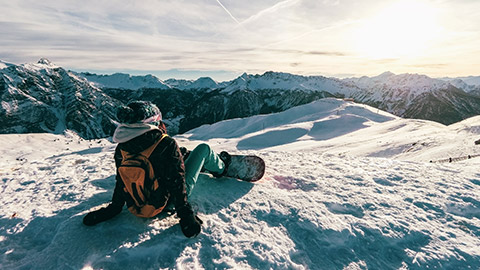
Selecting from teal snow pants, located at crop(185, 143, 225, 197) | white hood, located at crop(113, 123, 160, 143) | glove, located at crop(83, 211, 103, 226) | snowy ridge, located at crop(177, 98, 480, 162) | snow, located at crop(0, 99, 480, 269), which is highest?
white hood, located at crop(113, 123, 160, 143)

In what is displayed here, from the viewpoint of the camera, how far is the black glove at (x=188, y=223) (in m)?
3.20

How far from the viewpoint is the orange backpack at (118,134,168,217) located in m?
3.16

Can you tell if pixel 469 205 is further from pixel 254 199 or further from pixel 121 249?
pixel 121 249

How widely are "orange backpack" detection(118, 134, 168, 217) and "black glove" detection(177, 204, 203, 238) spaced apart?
0.41 meters

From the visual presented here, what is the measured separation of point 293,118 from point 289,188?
43458mm

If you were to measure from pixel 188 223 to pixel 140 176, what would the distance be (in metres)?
0.90

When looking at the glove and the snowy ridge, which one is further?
the snowy ridge

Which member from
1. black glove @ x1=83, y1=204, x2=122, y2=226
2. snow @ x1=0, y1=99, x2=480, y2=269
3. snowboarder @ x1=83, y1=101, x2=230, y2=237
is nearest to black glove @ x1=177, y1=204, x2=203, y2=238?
snowboarder @ x1=83, y1=101, x2=230, y2=237

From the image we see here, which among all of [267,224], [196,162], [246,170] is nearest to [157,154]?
[196,162]

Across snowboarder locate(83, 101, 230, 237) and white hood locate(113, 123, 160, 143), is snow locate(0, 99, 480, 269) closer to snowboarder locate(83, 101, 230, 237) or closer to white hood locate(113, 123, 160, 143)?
snowboarder locate(83, 101, 230, 237)

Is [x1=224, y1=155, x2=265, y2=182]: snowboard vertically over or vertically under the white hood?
under

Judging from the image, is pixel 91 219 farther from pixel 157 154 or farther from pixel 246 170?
pixel 246 170

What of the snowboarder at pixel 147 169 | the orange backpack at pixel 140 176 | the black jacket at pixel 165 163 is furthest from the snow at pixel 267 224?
the black jacket at pixel 165 163

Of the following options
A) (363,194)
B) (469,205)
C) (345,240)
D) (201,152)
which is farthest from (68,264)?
(469,205)
